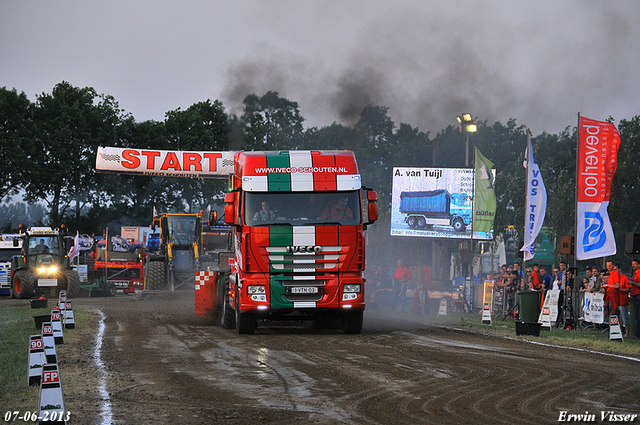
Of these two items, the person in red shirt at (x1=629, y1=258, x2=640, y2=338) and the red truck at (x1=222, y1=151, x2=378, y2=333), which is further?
the person in red shirt at (x1=629, y1=258, x2=640, y2=338)

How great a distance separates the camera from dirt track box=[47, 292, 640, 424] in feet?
25.6

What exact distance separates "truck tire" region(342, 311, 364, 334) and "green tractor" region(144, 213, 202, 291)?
17.2 m

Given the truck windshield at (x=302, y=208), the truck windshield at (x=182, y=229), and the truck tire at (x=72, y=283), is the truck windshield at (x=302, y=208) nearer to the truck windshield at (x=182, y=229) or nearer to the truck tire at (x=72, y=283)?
the truck windshield at (x=182, y=229)

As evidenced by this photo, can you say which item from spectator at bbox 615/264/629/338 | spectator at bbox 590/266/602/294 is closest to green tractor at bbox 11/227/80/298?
spectator at bbox 590/266/602/294

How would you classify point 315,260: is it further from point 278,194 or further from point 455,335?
point 455,335

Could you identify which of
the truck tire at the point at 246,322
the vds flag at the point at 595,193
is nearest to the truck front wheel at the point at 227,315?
the truck tire at the point at 246,322

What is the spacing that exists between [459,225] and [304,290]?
28496 millimetres

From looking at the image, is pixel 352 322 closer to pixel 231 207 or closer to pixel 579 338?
pixel 231 207

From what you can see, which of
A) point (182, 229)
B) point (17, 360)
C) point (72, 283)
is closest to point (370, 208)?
point (17, 360)

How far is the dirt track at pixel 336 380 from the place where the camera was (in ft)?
25.6

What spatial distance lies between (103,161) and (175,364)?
24.6m

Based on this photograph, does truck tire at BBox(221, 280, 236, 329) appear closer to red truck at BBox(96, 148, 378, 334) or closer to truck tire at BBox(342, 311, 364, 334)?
red truck at BBox(96, 148, 378, 334)

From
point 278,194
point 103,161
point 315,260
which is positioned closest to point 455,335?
point 315,260

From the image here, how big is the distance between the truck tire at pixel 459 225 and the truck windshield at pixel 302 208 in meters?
27.8
